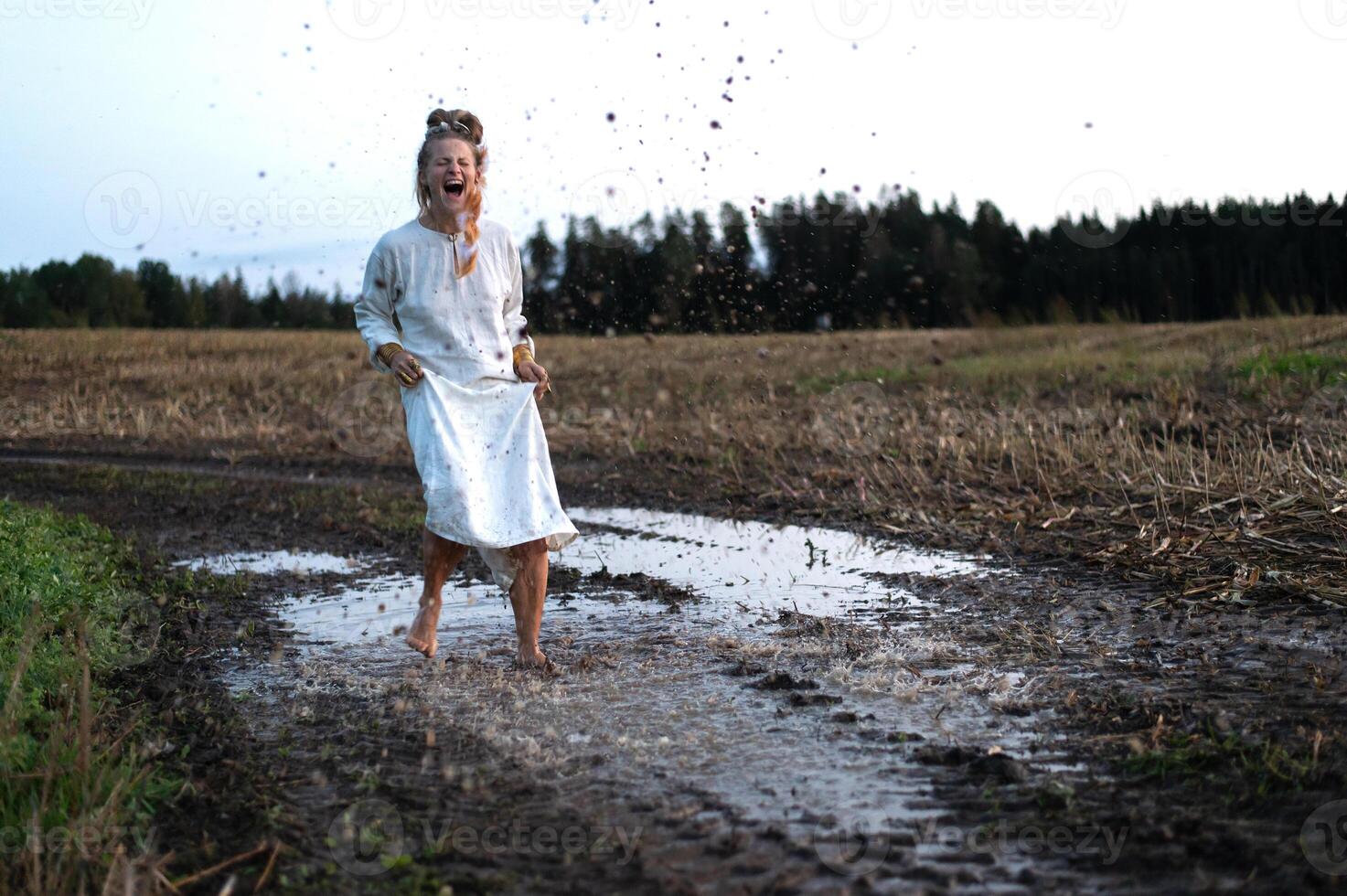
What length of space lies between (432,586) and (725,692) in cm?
134

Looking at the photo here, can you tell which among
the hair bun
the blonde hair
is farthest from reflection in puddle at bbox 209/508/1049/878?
the hair bun

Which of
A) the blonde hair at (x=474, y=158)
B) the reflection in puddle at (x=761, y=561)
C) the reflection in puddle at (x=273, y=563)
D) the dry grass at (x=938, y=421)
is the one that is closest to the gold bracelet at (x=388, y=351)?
the blonde hair at (x=474, y=158)

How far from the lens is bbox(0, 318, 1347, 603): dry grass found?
6.07 meters

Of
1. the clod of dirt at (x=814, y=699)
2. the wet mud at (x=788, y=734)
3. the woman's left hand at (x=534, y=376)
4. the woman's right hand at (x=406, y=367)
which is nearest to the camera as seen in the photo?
the wet mud at (x=788, y=734)

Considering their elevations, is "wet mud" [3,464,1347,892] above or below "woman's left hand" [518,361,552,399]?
below

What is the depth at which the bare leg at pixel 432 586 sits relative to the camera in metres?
4.41

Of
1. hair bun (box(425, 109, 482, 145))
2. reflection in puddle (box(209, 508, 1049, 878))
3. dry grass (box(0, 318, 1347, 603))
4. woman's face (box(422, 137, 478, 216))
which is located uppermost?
hair bun (box(425, 109, 482, 145))

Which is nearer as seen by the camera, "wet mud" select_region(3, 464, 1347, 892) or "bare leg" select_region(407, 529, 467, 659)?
"wet mud" select_region(3, 464, 1347, 892)

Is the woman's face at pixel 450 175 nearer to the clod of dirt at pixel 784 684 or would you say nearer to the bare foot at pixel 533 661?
the bare foot at pixel 533 661

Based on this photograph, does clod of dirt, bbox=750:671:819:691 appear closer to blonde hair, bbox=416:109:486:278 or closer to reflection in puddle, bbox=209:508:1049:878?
reflection in puddle, bbox=209:508:1049:878

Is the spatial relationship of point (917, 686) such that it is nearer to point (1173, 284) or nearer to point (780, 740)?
point (780, 740)

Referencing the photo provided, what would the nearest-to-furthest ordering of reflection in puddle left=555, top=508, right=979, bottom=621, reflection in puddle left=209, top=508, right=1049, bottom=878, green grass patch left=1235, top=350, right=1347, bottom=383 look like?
reflection in puddle left=209, top=508, right=1049, bottom=878
reflection in puddle left=555, top=508, right=979, bottom=621
green grass patch left=1235, top=350, right=1347, bottom=383

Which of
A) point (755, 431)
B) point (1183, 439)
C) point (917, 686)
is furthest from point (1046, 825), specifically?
point (755, 431)

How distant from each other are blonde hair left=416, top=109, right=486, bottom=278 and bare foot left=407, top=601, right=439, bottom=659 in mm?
1353
